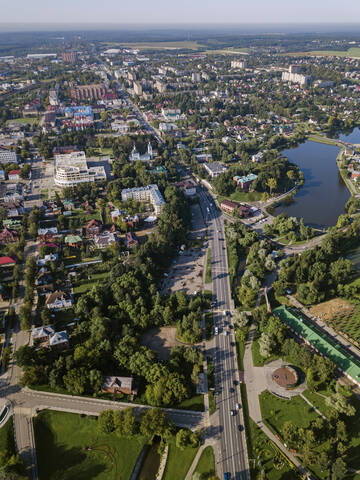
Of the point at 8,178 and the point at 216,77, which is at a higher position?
the point at 216,77

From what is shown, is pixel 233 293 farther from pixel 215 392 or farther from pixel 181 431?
pixel 181 431

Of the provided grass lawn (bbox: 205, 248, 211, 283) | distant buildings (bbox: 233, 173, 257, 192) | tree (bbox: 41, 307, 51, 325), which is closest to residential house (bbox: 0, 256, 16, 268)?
tree (bbox: 41, 307, 51, 325)

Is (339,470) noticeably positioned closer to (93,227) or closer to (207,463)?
(207,463)

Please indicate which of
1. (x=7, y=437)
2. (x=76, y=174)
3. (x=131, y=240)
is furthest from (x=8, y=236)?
(x=7, y=437)

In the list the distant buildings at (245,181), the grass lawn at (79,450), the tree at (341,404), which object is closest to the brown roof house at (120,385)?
the grass lawn at (79,450)

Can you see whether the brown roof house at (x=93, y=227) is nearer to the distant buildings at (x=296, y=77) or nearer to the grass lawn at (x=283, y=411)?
the grass lawn at (x=283, y=411)

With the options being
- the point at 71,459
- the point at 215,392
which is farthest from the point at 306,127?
the point at 71,459
